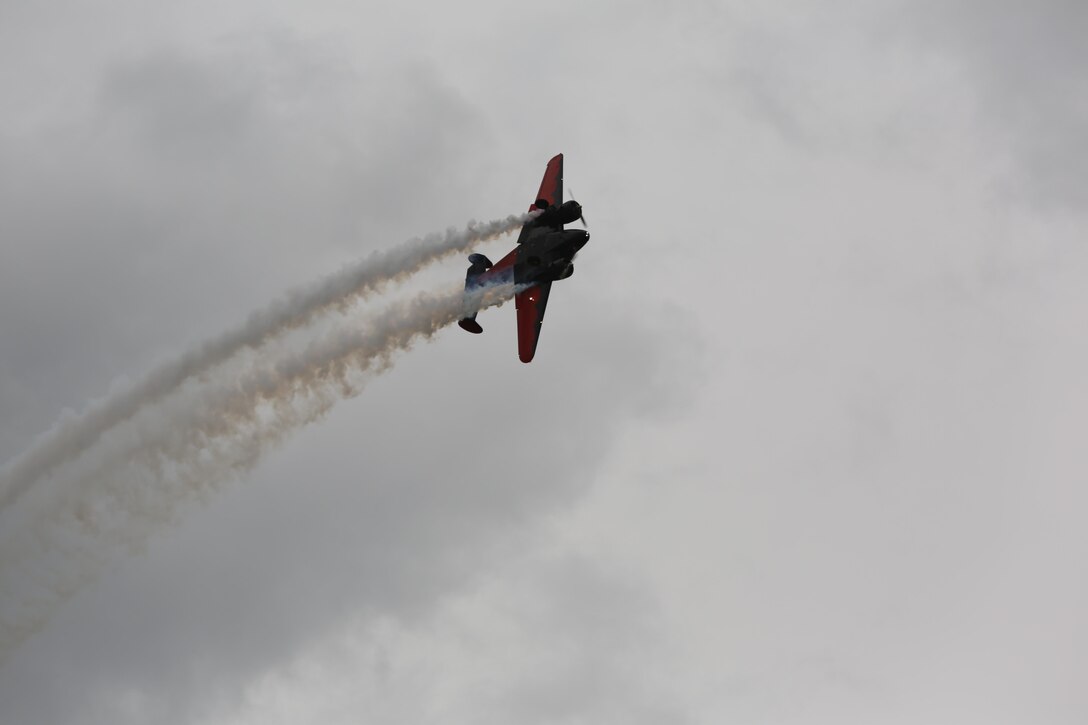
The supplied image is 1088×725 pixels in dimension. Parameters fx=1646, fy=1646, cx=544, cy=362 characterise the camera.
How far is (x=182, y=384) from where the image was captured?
88.4m

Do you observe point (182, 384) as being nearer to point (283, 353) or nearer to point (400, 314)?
point (283, 353)

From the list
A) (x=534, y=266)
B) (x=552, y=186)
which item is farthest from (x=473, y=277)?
(x=552, y=186)

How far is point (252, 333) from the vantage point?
89.2 metres

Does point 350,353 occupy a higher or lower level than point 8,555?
higher

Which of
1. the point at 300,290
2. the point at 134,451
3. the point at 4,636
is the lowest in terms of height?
the point at 4,636

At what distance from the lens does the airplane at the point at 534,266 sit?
88.8 meters

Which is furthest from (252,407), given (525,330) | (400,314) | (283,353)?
(525,330)

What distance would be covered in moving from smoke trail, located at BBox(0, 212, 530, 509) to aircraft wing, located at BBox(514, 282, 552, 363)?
12.4 feet

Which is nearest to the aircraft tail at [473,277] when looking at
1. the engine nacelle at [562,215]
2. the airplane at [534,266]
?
the airplane at [534,266]

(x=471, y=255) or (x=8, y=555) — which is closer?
(x=8, y=555)

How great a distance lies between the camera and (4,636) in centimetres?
8706

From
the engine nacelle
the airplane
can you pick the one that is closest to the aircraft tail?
the airplane

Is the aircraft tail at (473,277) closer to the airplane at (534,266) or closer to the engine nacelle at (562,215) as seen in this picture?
the airplane at (534,266)

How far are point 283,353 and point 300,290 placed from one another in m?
3.58
